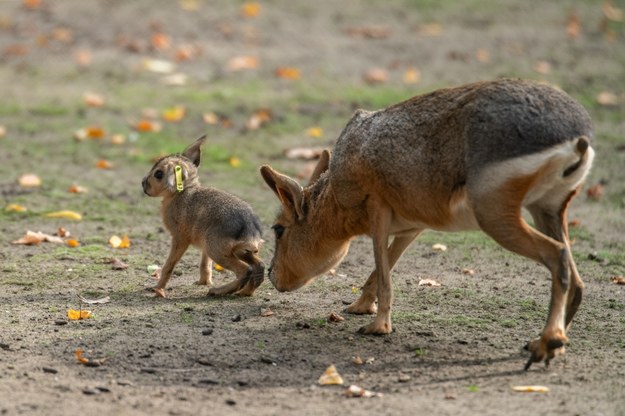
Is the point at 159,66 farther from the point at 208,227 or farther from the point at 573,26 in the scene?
the point at 208,227

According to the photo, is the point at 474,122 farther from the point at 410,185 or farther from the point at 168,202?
the point at 168,202

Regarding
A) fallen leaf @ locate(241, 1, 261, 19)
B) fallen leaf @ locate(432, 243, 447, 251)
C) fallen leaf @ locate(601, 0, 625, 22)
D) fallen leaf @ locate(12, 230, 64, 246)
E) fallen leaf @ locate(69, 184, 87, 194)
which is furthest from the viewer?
fallen leaf @ locate(601, 0, 625, 22)

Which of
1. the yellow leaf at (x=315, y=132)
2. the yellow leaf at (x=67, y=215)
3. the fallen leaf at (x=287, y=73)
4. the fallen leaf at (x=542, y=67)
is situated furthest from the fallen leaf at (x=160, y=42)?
the yellow leaf at (x=67, y=215)

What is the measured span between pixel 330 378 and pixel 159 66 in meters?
9.33

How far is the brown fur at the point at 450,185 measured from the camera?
584 cm

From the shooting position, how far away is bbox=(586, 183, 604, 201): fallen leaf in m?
10.2

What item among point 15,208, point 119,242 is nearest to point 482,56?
point 15,208

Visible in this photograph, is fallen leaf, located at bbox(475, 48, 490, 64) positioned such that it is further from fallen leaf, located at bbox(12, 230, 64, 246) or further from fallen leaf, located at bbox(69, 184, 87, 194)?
fallen leaf, located at bbox(12, 230, 64, 246)

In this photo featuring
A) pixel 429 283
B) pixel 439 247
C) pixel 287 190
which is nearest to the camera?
pixel 287 190

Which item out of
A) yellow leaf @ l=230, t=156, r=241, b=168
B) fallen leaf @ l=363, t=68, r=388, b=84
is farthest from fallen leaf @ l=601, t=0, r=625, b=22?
yellow leaf @ l=230, t=156, r=241, b=168

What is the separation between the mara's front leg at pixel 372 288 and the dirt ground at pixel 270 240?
0.09m

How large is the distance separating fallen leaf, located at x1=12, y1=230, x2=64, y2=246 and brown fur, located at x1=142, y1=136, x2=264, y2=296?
1.30m

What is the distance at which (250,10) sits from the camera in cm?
1659

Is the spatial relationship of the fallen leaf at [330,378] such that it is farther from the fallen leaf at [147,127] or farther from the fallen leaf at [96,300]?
the fallen leaf at [147,127]
